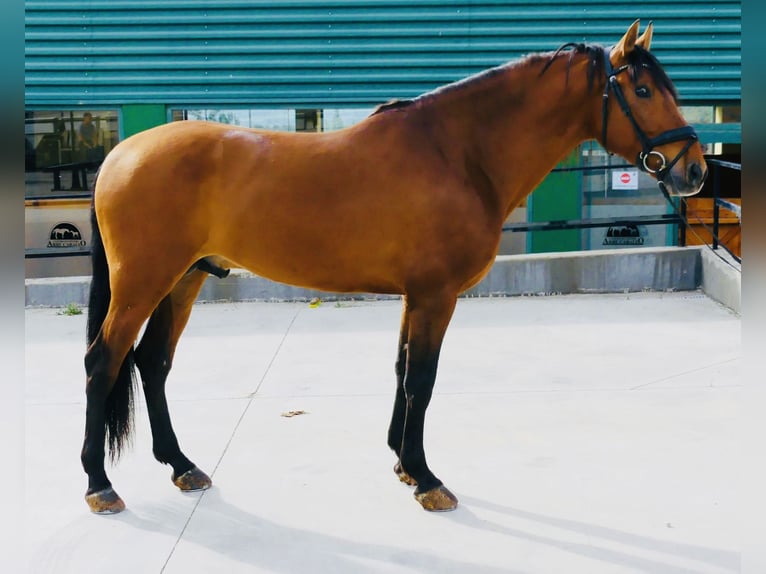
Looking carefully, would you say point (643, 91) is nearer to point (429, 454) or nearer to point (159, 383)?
point (429, 454)

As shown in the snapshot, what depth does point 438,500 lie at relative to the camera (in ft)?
11.7

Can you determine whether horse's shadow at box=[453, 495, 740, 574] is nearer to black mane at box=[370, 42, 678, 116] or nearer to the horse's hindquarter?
the horse's hindquarter

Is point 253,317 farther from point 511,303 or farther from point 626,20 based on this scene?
point 626,20

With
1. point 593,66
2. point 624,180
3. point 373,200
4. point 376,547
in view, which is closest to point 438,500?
point 376,547

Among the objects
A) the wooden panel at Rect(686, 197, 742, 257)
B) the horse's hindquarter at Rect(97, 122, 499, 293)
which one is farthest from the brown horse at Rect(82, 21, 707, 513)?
the wooden panel at Rect(686, 197, 742, 257)

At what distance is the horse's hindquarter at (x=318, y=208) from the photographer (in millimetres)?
3529

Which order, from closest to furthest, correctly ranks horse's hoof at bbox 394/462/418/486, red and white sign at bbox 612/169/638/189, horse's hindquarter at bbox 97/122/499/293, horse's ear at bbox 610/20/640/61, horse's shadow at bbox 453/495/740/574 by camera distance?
horse's shadow at bbox 453/495/740/574 < horse's ear at bbox 610/20/640/61 < horse's hindquarter at bbox 97/122/499/293 < horse's hoof at bbox 394/462/418/486 < red and white sign at bbox 612/169/638/189

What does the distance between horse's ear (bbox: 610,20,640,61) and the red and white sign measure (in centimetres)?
567

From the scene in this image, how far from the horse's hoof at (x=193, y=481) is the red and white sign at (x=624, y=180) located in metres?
6.36

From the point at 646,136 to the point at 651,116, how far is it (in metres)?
0.08

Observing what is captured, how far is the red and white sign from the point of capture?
8945 millimetres

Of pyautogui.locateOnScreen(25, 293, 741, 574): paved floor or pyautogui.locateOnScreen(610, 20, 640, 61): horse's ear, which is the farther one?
pyautogui.locateOnScreen(610, 20, 640, 61): horse's ear

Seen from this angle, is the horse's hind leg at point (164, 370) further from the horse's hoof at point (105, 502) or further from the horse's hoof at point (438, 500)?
the horse's hoof at point (438, 500)

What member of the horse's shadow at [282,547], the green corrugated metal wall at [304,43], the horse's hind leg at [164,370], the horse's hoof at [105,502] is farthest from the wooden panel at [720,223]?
the horse's hoof at [105,502]
